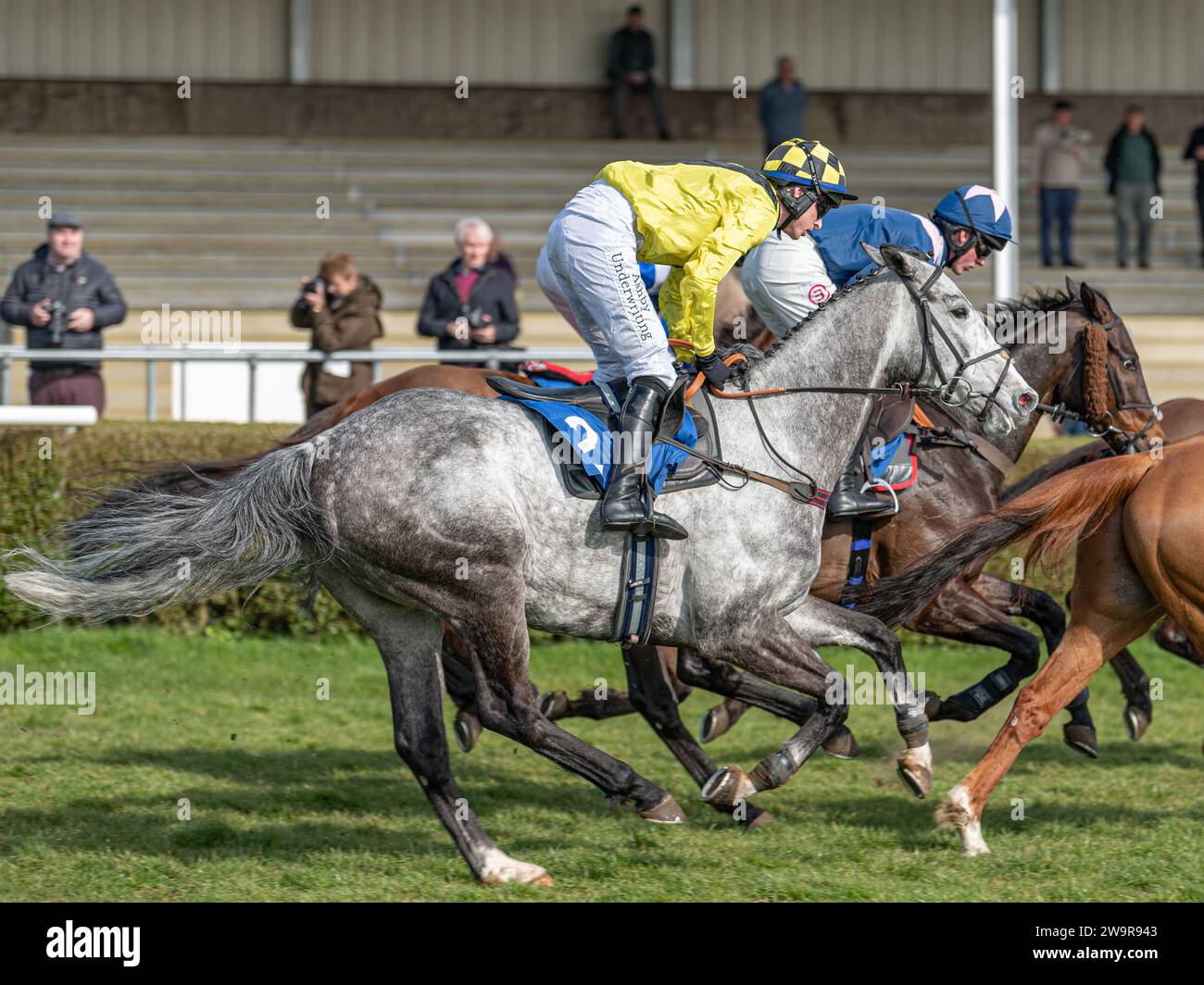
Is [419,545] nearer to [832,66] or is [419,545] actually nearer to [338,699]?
[338,699]

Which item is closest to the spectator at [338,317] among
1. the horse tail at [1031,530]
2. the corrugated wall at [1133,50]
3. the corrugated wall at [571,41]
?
the horse tail at [1031,530]

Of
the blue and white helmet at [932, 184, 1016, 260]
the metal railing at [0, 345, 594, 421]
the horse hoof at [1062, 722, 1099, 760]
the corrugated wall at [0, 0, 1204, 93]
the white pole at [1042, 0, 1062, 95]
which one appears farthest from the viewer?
the white pole at [1042, 0, 1062, 95]

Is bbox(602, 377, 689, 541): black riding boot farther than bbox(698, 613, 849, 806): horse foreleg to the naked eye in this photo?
No

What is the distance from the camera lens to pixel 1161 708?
7934 mm

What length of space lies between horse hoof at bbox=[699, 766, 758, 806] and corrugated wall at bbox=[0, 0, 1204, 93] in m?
15.5

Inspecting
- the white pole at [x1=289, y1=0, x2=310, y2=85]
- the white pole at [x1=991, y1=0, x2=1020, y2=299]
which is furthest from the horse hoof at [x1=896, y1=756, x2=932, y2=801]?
the white pole at [x1=289, y1=0, x2=310, y2=85]

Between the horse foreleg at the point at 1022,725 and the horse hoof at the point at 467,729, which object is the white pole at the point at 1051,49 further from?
the horse foreleg at the point at 1022,725

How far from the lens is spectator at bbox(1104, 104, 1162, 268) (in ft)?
50.7

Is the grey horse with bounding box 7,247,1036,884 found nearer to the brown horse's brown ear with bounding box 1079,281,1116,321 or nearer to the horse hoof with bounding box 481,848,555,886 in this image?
the horse hoof with bounding box 481,848,555,886

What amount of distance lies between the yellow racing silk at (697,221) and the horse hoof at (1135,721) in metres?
3.01

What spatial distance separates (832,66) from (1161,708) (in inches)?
531

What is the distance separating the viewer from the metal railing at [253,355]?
362 inches
